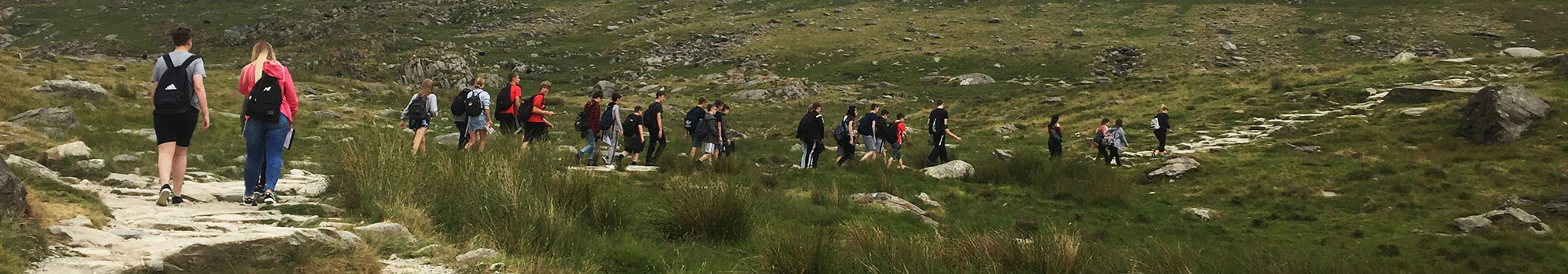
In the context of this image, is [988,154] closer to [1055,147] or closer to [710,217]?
[1055,147]

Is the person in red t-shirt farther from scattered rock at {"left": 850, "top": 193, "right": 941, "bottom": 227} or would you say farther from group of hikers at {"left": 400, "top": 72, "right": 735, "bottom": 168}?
scattered rock at {"left": 850, "top": 193, "right": 941, "bottom": 227}

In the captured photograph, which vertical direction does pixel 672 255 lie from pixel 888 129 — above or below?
above

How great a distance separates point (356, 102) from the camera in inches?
1021

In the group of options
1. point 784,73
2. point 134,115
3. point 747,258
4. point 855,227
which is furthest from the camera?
point 784,73

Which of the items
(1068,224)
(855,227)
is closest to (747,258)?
(855,227)

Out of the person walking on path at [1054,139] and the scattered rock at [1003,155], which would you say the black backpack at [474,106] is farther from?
the person walking on path at [1054,139]

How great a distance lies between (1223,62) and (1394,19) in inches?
549

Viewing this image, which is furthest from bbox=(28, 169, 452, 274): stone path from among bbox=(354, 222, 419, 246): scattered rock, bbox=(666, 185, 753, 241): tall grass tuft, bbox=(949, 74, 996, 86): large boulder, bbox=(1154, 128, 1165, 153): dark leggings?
bbox=(949, 74, 996, 86): large boulder

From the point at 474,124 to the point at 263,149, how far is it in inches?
222

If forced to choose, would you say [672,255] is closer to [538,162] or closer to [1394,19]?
[538,162]

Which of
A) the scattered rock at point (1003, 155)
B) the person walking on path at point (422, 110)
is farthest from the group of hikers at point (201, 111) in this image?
the scattered rock at point (1003, 155)

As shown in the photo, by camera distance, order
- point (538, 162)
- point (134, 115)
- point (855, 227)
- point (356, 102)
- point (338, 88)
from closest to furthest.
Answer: point (855, 227)
point (538, 162)
point (134, 115)
point (356, 102)
point (338, 88)

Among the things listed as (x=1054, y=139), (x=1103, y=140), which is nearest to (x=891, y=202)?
(x=1054, y=139)

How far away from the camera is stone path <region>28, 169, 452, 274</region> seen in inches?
168
